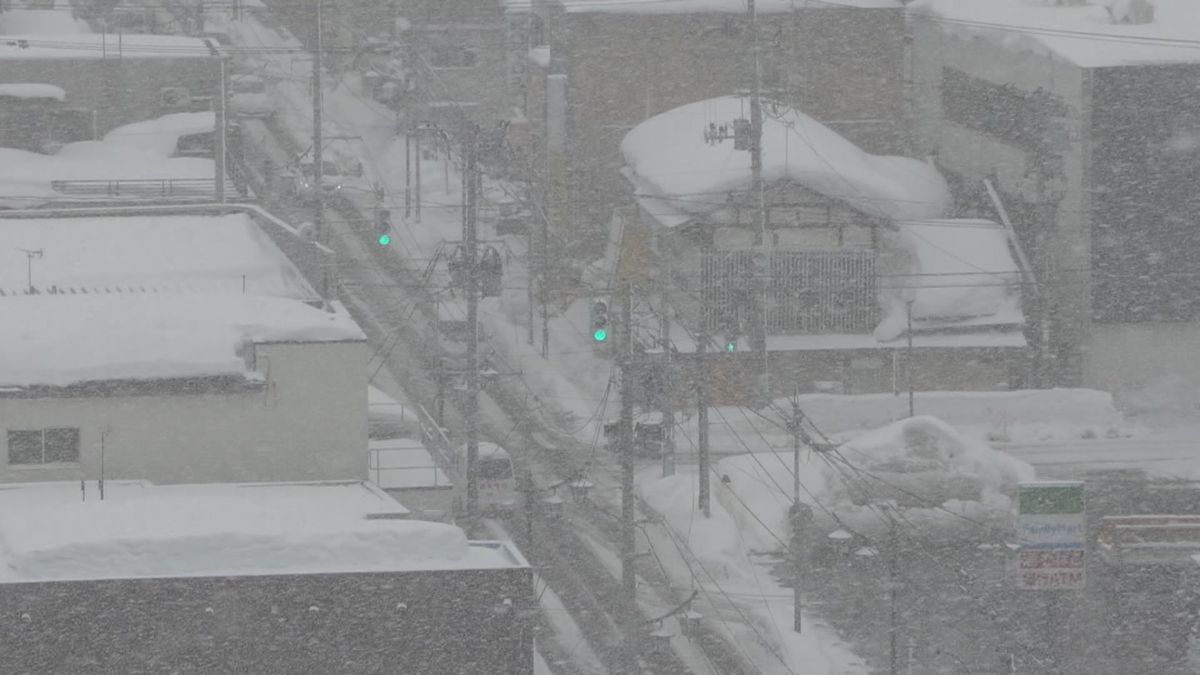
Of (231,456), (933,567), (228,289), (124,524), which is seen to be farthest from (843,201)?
(124,524)

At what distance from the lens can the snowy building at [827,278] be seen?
94.9ft

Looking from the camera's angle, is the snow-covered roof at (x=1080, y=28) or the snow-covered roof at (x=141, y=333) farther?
the snow-covered roof at (x=1080, y=28)

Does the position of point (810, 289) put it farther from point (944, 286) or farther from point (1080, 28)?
point (1080, 28)

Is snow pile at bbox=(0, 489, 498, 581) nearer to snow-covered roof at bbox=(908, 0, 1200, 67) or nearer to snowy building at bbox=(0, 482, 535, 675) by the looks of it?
snowy building at bbox=(0, 482, 535, 675)

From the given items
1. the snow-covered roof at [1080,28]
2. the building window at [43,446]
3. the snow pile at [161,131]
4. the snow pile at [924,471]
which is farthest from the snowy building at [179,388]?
the snow-covered roof at [1080,28]

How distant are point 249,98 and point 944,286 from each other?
2115 centimetres

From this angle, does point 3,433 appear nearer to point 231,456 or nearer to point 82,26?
point 231,456

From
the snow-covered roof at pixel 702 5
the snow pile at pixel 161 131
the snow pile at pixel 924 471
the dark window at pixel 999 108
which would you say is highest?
the snow-covered roof at pixel 702 5

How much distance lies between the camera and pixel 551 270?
32.9m

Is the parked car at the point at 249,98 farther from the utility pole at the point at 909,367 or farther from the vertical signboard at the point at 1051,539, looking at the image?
the vertical signboard at the point at 1051,539

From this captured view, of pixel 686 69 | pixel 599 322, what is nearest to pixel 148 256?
pixel 599 322

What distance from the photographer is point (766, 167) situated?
29562 mm

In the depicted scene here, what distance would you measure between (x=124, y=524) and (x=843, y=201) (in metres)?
18.4

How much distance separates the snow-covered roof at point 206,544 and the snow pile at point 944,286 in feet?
53.3
